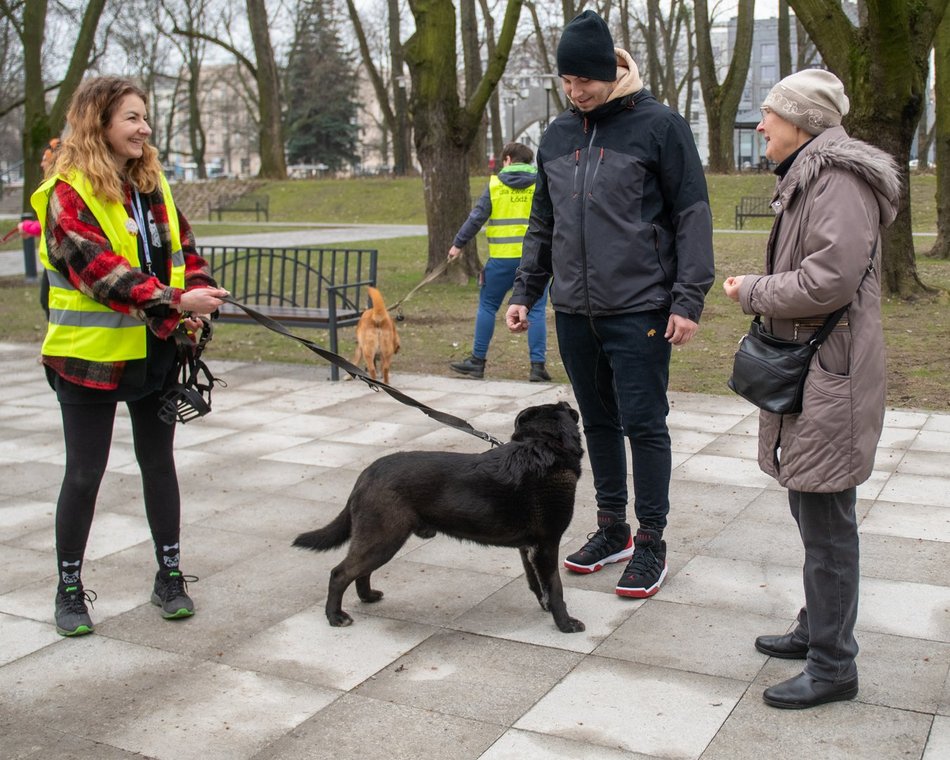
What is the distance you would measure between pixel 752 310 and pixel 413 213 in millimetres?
28759

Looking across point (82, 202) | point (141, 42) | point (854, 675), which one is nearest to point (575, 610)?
point (854, 675)

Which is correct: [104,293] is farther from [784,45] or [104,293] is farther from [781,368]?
[784,45]

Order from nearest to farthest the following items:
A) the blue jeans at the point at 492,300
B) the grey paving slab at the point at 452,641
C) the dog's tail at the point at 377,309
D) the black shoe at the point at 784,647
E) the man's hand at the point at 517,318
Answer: the grey paving slab at the point at 452,641
the black shoe at the point at 784,647
the man's hand at the point at 517,318
the dog's tail at the point at 377,309
the blue jeans at the point at 492,300

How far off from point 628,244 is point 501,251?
17.0ft

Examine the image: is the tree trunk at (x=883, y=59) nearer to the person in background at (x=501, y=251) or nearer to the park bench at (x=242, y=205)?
the person in background at (x=501, y=251)

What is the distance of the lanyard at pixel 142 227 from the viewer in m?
3.82

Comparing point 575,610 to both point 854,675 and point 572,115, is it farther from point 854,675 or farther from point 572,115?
point 572,115

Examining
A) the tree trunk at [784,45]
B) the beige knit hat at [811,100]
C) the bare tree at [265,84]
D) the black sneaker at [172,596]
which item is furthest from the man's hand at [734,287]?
the bare tree at [265,84]

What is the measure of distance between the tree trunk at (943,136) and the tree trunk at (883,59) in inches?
187

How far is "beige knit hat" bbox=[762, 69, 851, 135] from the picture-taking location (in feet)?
10.3

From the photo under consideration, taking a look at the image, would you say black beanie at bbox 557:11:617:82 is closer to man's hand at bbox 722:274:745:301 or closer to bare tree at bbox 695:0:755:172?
man's hand at bbox 722:274:745:301

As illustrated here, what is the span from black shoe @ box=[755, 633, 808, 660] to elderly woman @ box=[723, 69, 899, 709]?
29 centimetres

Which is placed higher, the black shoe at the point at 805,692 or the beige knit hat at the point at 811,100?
the beige knit hat at the point at 811,100

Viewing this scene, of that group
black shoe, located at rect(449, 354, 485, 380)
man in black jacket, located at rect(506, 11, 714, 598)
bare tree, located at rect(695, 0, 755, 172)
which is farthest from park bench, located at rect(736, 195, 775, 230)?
man in black jacket, located at rect(506, 11, 714, 598)
